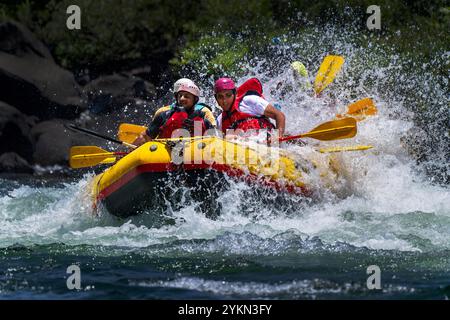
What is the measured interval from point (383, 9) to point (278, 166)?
855 cm

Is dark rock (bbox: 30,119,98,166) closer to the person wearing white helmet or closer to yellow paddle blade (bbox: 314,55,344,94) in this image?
yellow paddle blade (bbox: 314,55,344,94)

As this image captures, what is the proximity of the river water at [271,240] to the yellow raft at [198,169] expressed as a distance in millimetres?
138

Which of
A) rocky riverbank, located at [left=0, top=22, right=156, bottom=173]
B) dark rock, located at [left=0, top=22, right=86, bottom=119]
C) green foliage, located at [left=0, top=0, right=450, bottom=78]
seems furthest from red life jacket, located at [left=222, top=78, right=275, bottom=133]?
dark rock, located at [left=0, top=22, right=86, bottom=119]

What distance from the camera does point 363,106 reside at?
10.0m

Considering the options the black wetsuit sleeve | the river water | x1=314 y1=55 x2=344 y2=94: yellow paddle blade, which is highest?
x1=314 y1=55 x2=344 y2=94: yellow paddle blade

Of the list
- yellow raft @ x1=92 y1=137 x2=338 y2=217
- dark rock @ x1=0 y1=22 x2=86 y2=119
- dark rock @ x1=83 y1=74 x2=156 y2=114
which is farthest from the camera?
dark rock @ x1=83 y1=74 x2=156 y2=114

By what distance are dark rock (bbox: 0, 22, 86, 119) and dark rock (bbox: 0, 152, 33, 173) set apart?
132cm

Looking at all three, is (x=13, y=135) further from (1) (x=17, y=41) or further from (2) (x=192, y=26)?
(2) (x=192, y=26)

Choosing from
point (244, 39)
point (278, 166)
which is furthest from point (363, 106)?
point (244, 39)

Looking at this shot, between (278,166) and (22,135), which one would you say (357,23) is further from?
(278,166)

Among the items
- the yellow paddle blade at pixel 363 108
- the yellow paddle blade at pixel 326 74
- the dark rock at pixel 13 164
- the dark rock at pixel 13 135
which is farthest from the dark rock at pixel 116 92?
the yellow paddle blade at pixel 363 108

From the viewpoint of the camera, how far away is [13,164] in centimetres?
1491

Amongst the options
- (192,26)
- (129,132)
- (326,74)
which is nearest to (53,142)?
(192,26)

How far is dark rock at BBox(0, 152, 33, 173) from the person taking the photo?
48.6 feet
